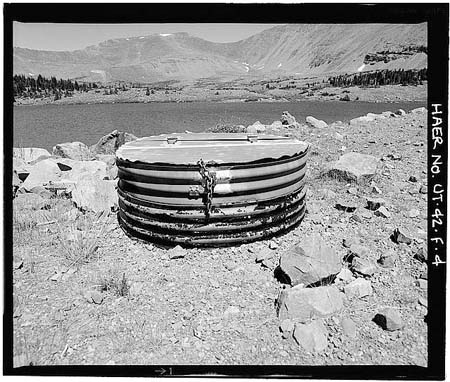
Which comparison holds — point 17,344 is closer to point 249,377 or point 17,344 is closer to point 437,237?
point 249,377

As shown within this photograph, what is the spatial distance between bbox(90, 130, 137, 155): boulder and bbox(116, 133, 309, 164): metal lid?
4.28 m

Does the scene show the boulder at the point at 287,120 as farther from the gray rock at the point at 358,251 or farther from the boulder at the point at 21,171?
the gray rock at the point at 358,251

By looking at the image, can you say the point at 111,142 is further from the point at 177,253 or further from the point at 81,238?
the point at 177,253

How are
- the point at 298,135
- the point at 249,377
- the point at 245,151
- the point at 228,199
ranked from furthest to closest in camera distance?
the point at 298,135 → the point at 245,151 → the point at 228,199 → the point at 249,377

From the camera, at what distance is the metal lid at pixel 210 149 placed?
389cm

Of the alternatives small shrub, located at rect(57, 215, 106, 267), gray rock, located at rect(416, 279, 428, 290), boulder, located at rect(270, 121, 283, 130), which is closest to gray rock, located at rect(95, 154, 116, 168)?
small shrub, located at rect(57, 215, 106, 267)

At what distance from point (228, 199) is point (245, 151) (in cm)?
78

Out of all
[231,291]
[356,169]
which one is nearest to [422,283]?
[231,291]

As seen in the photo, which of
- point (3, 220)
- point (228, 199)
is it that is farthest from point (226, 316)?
point (3, 220)

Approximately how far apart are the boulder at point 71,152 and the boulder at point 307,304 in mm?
6761

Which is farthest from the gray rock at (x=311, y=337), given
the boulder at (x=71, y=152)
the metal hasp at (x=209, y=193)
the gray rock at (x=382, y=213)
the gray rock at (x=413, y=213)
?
the boulder at (x=71, y=152)

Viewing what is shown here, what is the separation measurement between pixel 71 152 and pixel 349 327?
751cm

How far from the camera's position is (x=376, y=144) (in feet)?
23.3

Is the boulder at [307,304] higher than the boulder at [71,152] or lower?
lower
